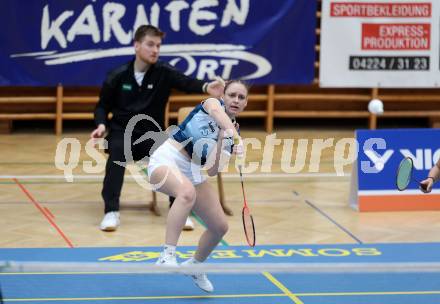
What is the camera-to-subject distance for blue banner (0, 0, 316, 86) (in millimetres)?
A: 11234

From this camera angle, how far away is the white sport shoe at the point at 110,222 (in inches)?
298

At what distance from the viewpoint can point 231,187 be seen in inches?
366

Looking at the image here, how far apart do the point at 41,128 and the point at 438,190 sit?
573cm

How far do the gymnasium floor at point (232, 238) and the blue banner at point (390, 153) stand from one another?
0.31m

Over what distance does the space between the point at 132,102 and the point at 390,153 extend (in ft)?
7.68

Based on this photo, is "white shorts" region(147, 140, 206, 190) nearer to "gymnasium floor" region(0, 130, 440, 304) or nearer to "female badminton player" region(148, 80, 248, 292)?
"female badminton player" region(148, 80, 248, 292)

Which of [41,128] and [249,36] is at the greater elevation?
[249,36]

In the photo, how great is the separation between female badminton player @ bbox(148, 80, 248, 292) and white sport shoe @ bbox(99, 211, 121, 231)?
175 cm

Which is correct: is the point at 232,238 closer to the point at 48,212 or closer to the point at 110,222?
the point at 110,222

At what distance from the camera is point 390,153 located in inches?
329
